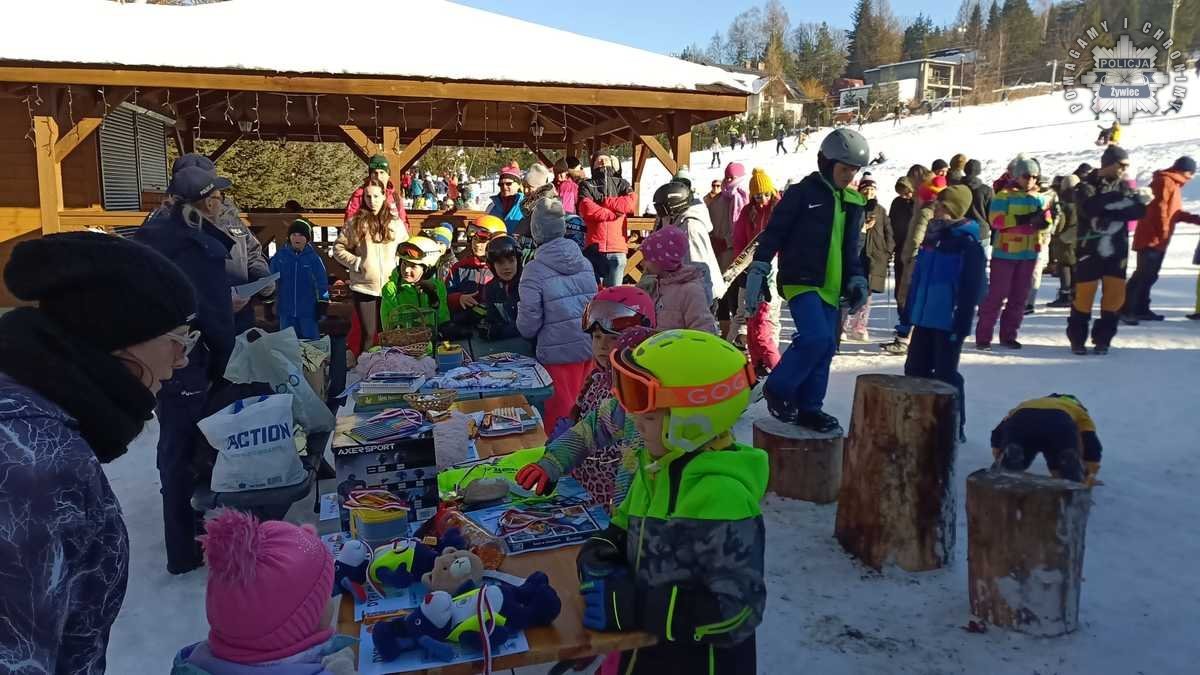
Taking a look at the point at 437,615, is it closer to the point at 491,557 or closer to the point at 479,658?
the point at 479,658

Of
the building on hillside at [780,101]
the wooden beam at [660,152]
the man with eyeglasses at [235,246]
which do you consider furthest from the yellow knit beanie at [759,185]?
the building on hillside at [780,101]

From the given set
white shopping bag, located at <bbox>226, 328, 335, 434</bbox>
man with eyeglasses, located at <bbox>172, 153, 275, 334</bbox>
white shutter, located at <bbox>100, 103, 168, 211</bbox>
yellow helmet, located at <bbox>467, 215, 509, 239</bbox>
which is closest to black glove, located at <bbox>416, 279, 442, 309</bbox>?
yellow helmet, located at <bbox>467, 215, 509, 239</bbox>

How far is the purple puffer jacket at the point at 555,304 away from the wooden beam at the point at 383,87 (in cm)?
529

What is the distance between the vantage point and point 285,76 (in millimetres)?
9000

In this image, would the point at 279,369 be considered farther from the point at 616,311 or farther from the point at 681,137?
the point at 681,137

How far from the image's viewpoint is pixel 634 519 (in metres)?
2.21

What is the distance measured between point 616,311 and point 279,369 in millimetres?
1994

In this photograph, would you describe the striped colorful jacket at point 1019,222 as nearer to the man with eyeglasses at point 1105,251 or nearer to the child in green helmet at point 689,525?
the man with eyeglasses at point 1105,251

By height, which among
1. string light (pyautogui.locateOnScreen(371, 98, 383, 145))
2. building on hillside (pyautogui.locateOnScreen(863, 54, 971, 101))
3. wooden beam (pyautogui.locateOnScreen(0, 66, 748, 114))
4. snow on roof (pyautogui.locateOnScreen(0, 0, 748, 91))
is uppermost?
building on hillside (pyautogui.locateOnScreen(863, 54, 971, 101))

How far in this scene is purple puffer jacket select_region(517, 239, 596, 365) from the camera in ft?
16.0

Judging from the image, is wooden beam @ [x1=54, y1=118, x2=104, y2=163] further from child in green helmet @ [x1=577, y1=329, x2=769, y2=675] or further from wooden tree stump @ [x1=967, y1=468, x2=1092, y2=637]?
wooden tree stump @ [x1=967, y1=468, x2=1092, y2=637]

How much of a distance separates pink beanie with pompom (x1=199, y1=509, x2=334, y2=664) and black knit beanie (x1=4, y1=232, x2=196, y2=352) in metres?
0.51

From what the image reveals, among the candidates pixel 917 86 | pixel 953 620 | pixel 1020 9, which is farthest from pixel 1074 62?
pixel 953 620

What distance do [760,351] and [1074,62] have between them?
5657cm
